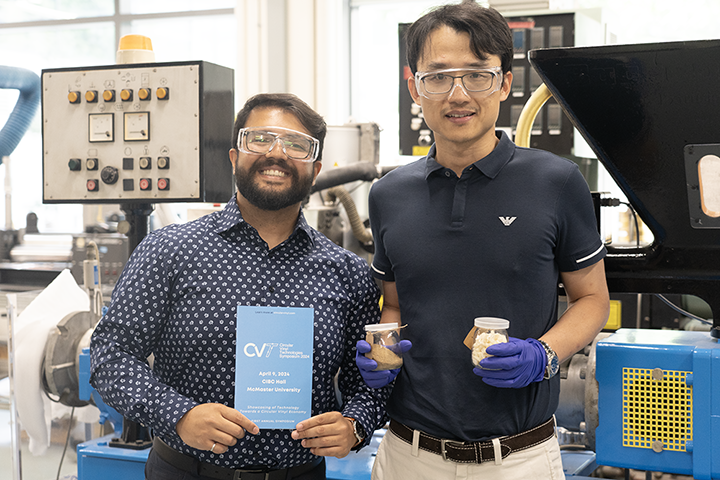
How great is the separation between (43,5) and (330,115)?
365 cm

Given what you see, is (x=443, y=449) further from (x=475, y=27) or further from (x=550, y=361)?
(x=475, y=27)

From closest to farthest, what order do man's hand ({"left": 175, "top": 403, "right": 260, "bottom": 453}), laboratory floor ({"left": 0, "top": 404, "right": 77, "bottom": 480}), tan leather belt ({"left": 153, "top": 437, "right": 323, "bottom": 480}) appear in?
man's hand ({"left": 175, "top": 403, "right": 260, "bottom": 453}) < tan leather belt ({"left": 153, "top": 437, "right": 323, "bottom": 480}) < laboratory floor ({"left": 0, "top": 404, "right": 77, "bottom": 480})

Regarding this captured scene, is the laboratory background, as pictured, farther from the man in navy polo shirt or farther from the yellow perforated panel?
the man in navy polo shirt

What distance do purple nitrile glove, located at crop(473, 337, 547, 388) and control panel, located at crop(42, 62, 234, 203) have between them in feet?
4.92

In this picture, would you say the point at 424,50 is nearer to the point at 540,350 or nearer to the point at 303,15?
the point at 540,350

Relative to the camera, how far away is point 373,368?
57.5 inches

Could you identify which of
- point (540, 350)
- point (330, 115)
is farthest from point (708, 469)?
point (330, 115)

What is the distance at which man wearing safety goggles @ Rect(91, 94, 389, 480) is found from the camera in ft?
4.94

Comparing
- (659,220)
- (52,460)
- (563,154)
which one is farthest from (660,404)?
(52,460)

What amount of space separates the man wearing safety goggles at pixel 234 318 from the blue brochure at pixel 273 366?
0.03m

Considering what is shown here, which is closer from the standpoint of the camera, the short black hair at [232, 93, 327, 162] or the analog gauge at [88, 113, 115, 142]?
the short black hair at [232, 93, 327, 162]

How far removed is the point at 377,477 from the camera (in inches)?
65.6

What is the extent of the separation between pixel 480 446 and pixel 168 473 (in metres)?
0.70

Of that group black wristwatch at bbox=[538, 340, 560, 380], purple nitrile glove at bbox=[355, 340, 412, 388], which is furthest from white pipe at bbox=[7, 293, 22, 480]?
black wristwatch at bbox=[538, 340, 560, 380]
